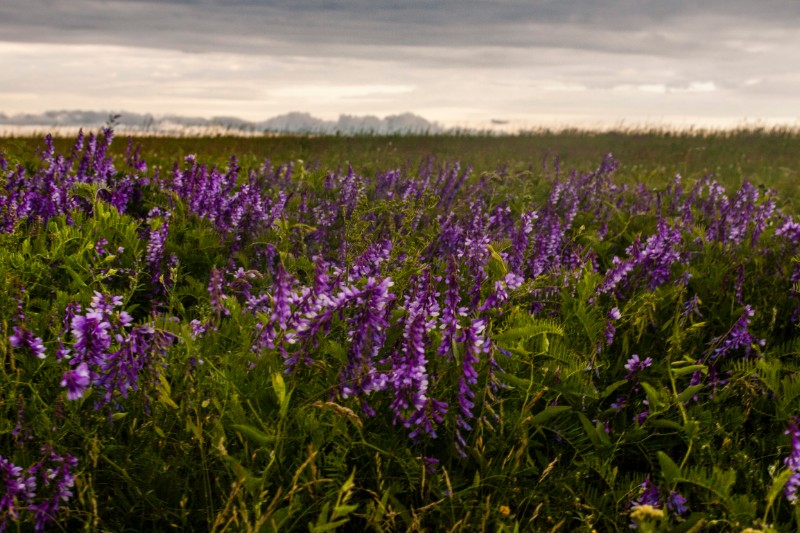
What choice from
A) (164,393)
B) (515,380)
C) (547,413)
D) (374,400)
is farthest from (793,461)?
(164,393)

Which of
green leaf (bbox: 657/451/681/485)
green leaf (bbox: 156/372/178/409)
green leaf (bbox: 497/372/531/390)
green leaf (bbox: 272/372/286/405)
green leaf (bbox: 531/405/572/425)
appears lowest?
green leaf (bbox: 657/451/681/485)

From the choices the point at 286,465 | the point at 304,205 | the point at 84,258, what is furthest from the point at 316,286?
the point at 304,205

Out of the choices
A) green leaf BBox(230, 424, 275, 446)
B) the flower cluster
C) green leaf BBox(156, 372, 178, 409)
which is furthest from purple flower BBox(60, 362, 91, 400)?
green leaf BBox(230, 424, 275, 446)

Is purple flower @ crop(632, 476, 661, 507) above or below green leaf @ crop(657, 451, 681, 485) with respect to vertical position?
below

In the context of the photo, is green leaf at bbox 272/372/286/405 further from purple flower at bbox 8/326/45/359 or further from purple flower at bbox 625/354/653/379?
purple flower at bbox 625/354/653/379

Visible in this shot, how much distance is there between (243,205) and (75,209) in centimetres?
98

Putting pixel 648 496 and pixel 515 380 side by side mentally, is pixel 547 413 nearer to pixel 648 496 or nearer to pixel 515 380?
pixel 515 380

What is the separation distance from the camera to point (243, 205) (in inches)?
178

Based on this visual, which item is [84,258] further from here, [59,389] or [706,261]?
[706,261]

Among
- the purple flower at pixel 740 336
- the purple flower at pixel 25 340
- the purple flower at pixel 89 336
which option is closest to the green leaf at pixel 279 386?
the purple flower at pixel 89 336

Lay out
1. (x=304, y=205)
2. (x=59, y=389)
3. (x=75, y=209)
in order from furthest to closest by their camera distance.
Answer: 1. (x=304, y=205)
2. (x=75, y=209)
3. (x=59, y=389)

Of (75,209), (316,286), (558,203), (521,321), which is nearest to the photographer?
(316,286)

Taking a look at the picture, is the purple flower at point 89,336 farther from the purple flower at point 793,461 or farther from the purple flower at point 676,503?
the purple flower at point 793,461

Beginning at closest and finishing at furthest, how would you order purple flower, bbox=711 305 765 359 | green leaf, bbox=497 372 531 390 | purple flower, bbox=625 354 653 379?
green leaf, bbox=497 372 531 390 → purple flower, bbox=625 354 653 379 → purple flower, bbox=711 305 765 359
